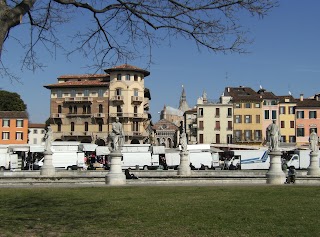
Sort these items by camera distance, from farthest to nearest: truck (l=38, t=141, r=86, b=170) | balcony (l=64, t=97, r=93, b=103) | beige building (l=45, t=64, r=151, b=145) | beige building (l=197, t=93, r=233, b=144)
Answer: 1. beige building (l=197, t=93, r=233, b=144)
2. balcony (l=64, t=97, r=93, b=103)
3. beige building (l=45, t=64, r=151, b=145)
4. truck (l=38, t=141, r=86, b=170)

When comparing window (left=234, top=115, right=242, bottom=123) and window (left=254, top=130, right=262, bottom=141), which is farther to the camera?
window (left=234, top=115, right=242, bottom=123)

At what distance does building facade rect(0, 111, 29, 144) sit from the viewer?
8250 centimetres

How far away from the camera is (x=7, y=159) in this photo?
51.0 m

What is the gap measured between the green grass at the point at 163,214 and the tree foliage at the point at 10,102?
7627 centimetres

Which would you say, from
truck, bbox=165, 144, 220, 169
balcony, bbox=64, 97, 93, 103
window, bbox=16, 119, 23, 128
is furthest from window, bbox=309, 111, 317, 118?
window, bbox=16, 119, 23, 128

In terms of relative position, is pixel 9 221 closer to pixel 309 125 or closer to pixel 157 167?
pixel 157 167

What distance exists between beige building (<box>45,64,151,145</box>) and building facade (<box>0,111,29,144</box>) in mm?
5551

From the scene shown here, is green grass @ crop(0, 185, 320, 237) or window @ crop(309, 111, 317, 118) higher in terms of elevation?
window @ crop(309, 111, 317, 118)

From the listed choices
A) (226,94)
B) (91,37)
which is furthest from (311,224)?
(226,94)

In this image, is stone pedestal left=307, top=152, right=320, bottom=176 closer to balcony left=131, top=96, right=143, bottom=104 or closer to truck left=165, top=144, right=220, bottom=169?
truck left=165, top=144, right=220, bottom=169

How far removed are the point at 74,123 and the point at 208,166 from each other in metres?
40.6

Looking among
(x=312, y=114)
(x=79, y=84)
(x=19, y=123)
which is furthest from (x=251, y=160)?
(x=19, y=123)

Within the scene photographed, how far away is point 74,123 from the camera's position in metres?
86.7

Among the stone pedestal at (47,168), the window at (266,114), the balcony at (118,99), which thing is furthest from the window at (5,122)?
the stone pedestal at (47,168)
